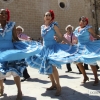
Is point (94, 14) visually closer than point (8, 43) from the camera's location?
No

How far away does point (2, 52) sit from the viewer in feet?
13.3

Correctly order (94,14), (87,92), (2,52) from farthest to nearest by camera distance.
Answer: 1. (94,14)
2. (87,92)
3. (2,52)

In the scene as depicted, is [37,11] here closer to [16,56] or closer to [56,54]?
[56,54]

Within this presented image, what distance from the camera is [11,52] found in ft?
12.9

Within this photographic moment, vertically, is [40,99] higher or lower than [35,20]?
lower

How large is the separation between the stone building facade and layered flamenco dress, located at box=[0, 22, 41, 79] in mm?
14396

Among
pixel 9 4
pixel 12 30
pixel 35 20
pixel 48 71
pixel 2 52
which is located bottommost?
pixel 48 71

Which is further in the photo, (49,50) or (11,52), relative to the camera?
(49,50)

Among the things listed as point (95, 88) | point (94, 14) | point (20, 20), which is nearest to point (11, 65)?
point (95, 88)

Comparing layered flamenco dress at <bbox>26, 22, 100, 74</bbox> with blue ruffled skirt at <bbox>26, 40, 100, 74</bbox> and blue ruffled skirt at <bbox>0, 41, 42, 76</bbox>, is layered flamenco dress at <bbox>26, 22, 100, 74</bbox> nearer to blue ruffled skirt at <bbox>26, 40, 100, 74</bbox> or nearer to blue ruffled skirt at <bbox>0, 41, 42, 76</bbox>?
blue ruffled skirt at <bbox>26, 40, 100, 74</bbox>

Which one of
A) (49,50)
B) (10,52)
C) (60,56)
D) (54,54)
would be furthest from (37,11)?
(10,52)

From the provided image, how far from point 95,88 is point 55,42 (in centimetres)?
149

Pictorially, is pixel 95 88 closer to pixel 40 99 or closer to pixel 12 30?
pixel 40 99

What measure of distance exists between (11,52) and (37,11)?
15714 millimetres
